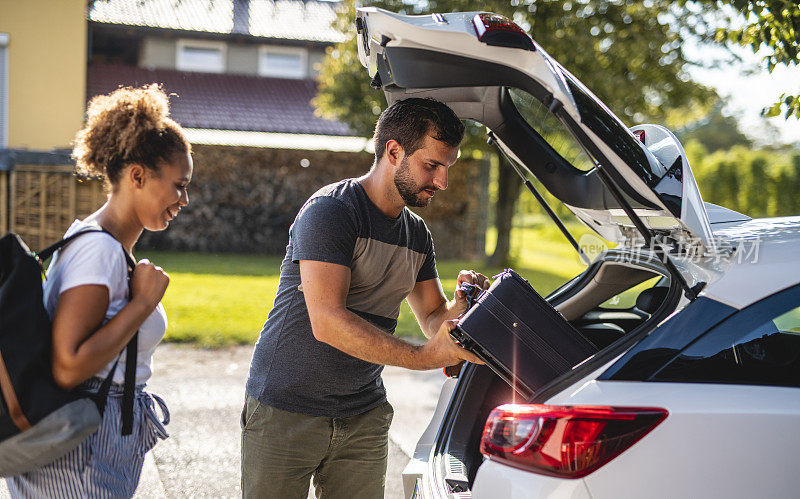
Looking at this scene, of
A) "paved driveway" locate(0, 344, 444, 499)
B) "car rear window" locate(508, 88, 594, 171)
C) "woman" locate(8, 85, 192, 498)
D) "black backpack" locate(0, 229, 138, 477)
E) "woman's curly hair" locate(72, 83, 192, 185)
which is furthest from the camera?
"paved driveway" locate(0, 344, 444, 499)

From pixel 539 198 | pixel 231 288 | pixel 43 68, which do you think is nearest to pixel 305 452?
pixel 539 198

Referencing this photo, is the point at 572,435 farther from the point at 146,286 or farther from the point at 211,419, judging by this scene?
the point at 211,419

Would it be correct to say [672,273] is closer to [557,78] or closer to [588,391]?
[588,391]

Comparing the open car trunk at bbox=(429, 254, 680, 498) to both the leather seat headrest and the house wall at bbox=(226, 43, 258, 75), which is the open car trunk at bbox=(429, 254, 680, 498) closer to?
the leather seat headrest

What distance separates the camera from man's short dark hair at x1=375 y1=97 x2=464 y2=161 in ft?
7.84

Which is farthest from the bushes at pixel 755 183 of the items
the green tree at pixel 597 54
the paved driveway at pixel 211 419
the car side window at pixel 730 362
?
the car side window at pixel 730 362

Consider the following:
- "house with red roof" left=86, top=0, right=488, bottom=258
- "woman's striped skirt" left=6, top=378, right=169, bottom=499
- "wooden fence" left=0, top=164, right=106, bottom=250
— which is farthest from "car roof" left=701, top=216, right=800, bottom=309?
"house with red roof" left=86, top=0, right=488, bottom=258

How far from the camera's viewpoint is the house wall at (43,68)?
47.4 ft

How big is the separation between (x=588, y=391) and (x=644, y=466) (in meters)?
0.23

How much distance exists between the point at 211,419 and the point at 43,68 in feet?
39.4

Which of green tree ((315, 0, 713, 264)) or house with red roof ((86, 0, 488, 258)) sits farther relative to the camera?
house with red roof ((86, 0, 488, 258))

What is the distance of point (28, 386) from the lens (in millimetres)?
1733

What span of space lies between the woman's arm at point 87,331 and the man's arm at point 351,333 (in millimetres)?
536

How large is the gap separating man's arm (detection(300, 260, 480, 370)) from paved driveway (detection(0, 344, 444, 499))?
2.22m
